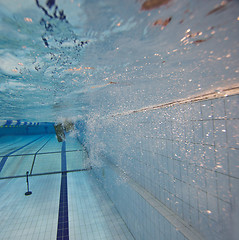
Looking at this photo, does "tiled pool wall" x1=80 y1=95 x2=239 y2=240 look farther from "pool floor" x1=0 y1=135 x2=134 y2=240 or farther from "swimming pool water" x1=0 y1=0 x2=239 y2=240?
"pool floor" x1=0 y1=135 x2=134 y2=240

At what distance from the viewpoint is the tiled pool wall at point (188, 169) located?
1958 millimetres

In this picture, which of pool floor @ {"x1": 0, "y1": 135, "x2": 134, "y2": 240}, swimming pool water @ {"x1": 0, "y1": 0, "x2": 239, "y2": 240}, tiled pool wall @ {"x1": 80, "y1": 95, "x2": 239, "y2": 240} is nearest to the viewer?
swimming pool water @ {"x1": 0, "y1": 0, "x2": 239, "y2": 240}

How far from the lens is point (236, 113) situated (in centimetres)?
187

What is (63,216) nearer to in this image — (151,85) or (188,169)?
(188,169)

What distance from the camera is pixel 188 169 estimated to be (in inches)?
103

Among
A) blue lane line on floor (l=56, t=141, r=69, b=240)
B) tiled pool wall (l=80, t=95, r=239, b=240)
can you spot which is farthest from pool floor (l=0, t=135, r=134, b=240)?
tiled pool wall (l=80, t=95, r=239, b=240)

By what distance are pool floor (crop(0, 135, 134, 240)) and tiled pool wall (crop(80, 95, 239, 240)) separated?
3.61 feet

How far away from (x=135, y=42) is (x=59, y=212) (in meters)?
6.15

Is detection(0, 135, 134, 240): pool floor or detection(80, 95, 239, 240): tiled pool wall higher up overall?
detection(80, 95, 239, 240): tiled pool wall

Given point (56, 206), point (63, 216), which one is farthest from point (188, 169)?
point (56, 206)

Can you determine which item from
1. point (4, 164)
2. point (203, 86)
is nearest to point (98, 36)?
point (203, 86)

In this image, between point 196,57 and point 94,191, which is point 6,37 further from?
point 94,191

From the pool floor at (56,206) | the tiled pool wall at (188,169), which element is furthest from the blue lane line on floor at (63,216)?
the tiled pool wall at (188,169)

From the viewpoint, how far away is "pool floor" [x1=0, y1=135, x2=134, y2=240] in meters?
4.83
